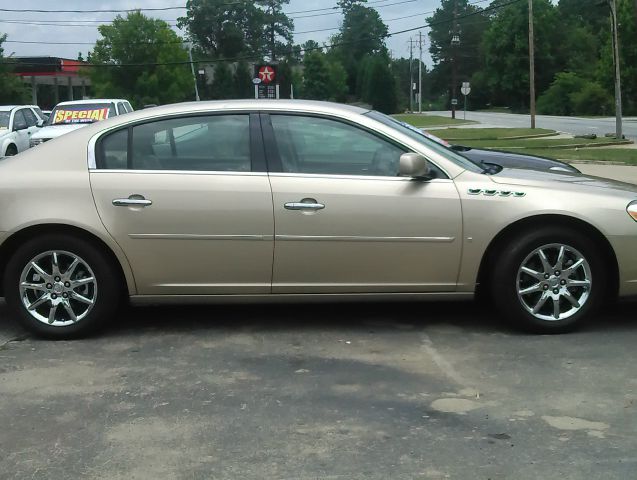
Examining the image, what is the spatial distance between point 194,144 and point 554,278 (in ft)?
8.42

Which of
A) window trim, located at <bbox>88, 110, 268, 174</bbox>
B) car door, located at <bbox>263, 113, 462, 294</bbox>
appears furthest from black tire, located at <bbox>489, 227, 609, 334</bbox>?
window trim, located at <bbox>88, 110, 268, 174</bbox>

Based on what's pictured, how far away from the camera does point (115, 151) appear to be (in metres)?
5.01

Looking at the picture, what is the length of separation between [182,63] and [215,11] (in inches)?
1637

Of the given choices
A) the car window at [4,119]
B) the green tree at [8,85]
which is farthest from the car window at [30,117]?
the green tree at [8,85]

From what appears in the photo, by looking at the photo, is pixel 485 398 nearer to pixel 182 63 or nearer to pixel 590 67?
pixel 182 63

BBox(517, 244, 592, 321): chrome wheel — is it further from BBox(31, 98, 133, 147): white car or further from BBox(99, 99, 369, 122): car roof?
BBox(31, 98, 133, 147): white car

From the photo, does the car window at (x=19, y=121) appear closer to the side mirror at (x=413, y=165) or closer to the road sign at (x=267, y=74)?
the road sign at (x=267, y=74)

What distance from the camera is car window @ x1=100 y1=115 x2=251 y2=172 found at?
4973 mm

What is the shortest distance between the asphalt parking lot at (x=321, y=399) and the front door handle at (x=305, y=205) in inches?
35.5

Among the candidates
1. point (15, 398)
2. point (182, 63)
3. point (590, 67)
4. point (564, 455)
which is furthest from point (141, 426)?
point (590, 67)

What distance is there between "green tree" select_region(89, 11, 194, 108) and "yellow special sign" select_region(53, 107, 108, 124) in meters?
44.9

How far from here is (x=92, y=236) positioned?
16.1 feet

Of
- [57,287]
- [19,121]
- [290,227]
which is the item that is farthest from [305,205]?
[19,121]

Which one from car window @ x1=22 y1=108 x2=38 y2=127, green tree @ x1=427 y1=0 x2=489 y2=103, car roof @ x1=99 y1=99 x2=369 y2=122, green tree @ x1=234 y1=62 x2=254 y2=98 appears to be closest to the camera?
car roof @ x1=99 y1=99 x2=369 y2=122
